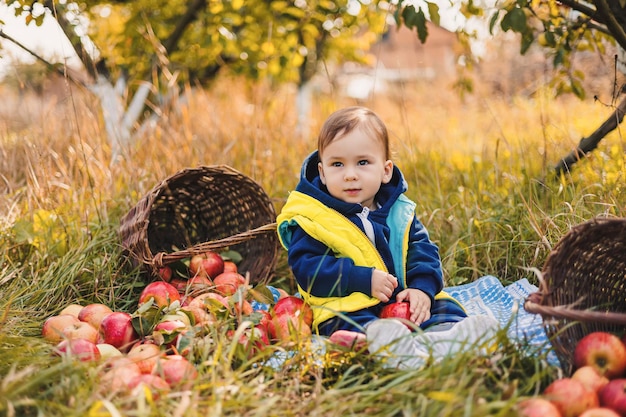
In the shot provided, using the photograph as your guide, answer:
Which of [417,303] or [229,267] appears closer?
[417,303]

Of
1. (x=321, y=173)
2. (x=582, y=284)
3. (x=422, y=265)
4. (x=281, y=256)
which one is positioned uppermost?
(x=321, y=173)

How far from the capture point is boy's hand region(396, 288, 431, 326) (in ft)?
8.46

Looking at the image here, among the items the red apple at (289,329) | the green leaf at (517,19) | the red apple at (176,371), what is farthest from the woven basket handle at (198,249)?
the green leaf at (517,19)

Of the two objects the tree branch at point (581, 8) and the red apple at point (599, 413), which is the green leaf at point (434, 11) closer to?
the tree branch at point (581, 8)

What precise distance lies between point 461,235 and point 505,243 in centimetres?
25

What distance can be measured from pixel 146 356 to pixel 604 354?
4.78 ft

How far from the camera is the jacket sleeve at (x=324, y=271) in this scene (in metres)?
2.60

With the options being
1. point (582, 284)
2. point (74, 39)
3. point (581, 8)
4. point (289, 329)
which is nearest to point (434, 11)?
point (581, 8)

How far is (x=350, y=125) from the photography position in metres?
2.71

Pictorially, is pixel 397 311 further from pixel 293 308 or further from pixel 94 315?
pixel 94 315

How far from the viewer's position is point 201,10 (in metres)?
5.40

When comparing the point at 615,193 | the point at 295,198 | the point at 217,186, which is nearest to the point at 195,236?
the point at 217,186

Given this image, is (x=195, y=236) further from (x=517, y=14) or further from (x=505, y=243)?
(x=517, y=14)

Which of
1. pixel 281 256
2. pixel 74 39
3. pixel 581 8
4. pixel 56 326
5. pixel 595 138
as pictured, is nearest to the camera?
pixel 56 326
